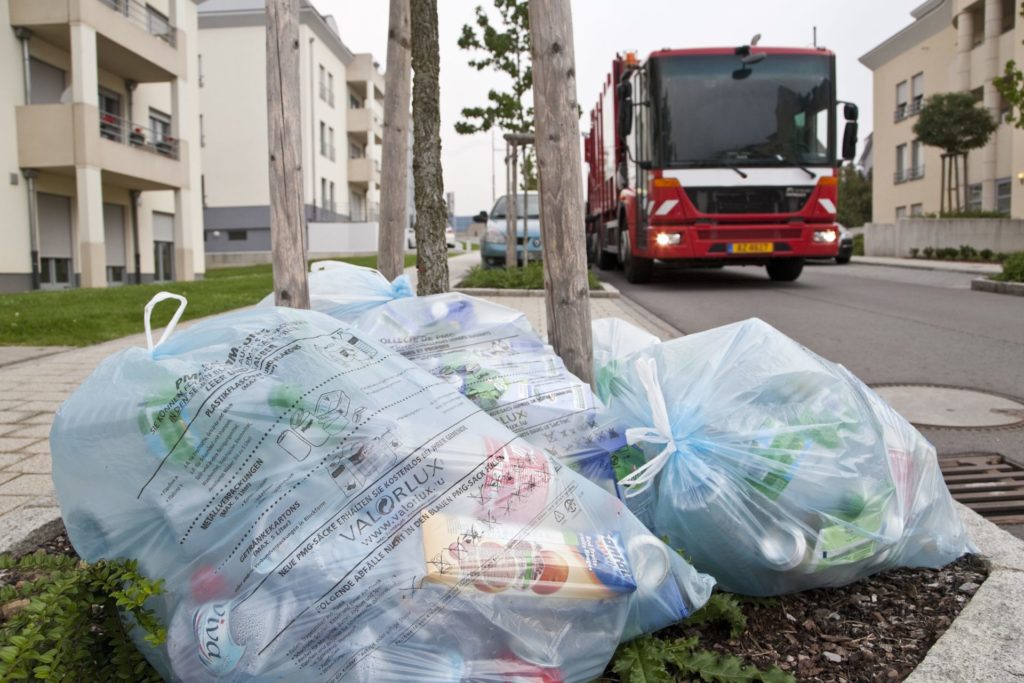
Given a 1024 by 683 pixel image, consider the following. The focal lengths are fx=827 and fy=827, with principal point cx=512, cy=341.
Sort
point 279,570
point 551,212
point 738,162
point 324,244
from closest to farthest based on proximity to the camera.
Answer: point 279,570 < point 551,212 < point 738,162 < point 324,244

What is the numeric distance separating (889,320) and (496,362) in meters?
7.37

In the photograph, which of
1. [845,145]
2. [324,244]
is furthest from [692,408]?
[324,244]

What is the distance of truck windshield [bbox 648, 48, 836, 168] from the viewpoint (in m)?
10.9

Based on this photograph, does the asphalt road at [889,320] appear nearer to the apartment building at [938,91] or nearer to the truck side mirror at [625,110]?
the truck side mirror at [625,110]

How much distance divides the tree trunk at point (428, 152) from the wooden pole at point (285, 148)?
111 cm

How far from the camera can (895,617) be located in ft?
6.75

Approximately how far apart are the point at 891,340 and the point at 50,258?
18270mm

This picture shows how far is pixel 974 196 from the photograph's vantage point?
94.2 ft

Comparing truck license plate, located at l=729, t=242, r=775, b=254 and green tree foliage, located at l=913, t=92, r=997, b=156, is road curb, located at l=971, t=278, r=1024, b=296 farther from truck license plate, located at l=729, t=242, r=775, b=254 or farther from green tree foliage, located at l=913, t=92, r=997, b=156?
green tree foliage, located at l=913, t=92, r=997, b=156

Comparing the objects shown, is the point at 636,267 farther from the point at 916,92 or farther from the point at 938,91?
the point at 916,92

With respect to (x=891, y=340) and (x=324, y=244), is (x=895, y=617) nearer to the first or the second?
(x=891, y=340)

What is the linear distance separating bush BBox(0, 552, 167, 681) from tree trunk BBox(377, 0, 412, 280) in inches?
104

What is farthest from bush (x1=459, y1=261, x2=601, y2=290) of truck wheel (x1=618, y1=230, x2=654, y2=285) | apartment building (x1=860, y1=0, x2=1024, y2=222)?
apartment building (x1=860, y1=0, x2=1024, y2=222)

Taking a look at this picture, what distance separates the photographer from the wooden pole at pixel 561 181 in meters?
2.63
